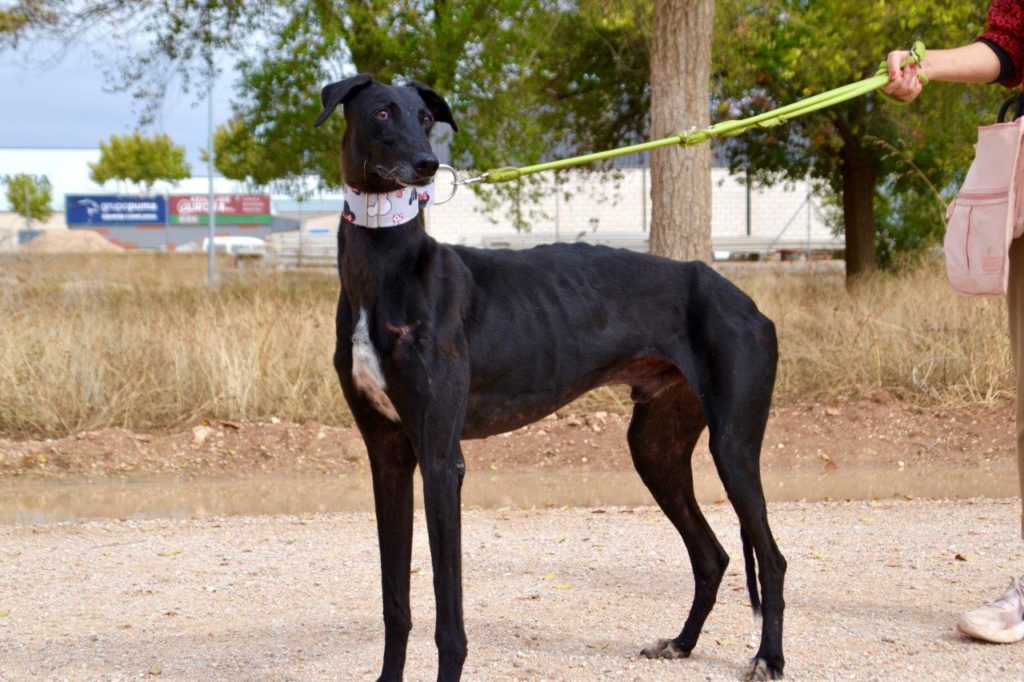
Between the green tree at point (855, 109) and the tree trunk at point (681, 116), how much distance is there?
126 inches

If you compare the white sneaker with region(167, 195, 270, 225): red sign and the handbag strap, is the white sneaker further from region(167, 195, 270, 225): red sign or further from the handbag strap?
region(167, 195, 270, 225): red sign

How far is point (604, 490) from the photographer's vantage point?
776 centimetres

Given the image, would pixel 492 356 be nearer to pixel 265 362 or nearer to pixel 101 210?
pixel 265 362

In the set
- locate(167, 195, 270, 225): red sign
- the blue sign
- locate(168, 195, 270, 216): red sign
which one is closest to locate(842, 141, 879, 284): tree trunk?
locate(167, 195, 270, 225): red sign

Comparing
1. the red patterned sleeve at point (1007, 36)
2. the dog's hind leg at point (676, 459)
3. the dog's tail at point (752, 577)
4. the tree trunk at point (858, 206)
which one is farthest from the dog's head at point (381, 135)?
the tree trunk at point (858, 206)

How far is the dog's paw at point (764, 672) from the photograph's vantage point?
412 centimetres

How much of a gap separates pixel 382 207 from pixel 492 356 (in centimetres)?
62

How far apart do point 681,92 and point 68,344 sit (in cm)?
525

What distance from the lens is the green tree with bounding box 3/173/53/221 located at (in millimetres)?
56844

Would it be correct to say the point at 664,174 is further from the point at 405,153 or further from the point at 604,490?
the point at 405,153

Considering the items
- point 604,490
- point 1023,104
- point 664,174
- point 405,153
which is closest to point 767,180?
point 664,174

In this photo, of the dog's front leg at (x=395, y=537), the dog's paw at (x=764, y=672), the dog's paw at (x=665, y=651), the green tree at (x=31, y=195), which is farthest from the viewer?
the green tree at (x=31, y=195)

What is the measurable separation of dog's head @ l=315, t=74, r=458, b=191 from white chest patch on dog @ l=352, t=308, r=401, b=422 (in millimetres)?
425

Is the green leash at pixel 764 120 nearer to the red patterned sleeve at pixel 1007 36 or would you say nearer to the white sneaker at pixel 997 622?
the red patterned sleeve at pixel 1007 36
